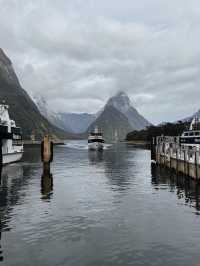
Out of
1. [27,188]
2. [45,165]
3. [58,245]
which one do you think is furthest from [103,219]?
[45,165]

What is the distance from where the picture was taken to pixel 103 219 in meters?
33.0

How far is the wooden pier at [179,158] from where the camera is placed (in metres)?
57.1

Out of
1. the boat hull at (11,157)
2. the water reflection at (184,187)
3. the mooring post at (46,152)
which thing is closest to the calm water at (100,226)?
the water reflection at (184,187)

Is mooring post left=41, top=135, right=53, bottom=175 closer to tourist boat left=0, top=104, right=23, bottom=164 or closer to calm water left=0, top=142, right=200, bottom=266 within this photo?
tourist boat left=0, top=104, right=23, bottom=164

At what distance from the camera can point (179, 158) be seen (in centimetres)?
7112

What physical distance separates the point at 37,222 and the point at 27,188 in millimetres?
21851

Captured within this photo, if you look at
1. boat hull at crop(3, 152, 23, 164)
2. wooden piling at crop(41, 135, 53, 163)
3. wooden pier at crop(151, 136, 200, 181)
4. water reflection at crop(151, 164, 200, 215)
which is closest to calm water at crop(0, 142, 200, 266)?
water reflection at crop(151, 164, 200, 215)

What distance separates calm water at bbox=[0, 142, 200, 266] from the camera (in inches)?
922

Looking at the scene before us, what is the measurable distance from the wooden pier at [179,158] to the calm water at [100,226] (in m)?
5.78

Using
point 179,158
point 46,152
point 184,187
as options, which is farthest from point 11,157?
point 184,187

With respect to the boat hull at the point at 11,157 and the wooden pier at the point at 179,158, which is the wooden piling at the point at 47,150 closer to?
the boat hull at the point at 11,157

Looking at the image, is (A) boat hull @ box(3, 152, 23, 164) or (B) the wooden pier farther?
(A) boat hull @ box(3, 152, 23, 164)

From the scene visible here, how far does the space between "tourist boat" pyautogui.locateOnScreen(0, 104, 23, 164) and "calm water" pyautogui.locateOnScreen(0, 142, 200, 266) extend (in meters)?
38.0

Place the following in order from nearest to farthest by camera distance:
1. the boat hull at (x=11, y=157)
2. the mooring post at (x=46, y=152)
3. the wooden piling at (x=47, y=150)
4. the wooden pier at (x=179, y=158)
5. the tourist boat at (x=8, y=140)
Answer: the wooden pier at (x=179, y=158), the mooring post at (x=46, y=152), the wooden piling at (x=47, y=150), the tourist boat at (x=8, y=140), the boat hull at (x=11, y=157)
